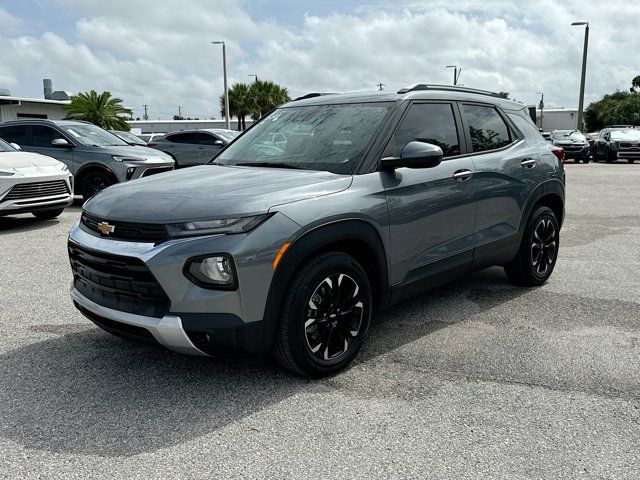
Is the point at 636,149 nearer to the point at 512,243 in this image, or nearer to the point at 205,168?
the point at 512,243

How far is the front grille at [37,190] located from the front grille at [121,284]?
5907 millimetres

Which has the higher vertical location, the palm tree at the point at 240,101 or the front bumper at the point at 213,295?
the palm tree at the point at 240,101

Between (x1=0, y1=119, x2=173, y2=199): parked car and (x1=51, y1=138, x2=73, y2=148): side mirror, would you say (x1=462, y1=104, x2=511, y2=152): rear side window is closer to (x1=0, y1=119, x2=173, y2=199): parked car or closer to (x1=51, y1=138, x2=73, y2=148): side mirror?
(x1=0, y1=119, x2=173, y2=199): parked car

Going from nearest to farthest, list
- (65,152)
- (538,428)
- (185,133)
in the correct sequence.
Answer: (538,428)
(65,152)
(185,133)

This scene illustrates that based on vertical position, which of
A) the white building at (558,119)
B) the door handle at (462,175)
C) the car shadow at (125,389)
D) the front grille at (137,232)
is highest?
the white building at (558,119)

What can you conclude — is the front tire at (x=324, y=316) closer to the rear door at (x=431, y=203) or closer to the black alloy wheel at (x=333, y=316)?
the black alloy wheel at (x=333, y=316)

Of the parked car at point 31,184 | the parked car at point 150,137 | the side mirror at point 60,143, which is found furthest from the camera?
the parked car at point 150,137

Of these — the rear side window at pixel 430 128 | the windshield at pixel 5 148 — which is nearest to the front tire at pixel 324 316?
the rear side window at pixel 430 128

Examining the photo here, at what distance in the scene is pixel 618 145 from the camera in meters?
25.0

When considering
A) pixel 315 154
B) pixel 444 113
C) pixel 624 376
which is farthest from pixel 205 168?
pixel 624 376

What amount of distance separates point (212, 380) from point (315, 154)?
1.58 m

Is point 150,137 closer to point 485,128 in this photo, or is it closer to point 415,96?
point 485,128

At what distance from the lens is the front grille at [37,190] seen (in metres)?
8.66

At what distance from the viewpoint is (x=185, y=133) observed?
1675 centimetres
